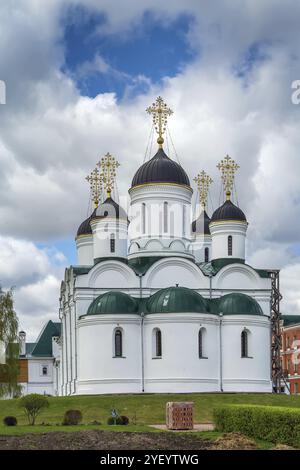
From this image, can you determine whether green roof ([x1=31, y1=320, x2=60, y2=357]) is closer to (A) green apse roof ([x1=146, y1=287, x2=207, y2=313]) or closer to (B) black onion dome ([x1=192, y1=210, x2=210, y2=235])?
(B) black onion dome ([x1=192, y1=210, x2=210, y2=235])

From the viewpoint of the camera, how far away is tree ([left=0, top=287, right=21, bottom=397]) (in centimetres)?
4656

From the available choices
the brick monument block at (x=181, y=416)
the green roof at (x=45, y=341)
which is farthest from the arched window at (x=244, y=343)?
the green roof at (x=45, y=341)

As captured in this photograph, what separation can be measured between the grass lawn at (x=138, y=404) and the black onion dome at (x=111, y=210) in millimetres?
12873

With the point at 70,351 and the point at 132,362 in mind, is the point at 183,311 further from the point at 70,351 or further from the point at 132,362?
the point at 70,351

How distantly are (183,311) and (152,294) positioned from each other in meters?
4.12

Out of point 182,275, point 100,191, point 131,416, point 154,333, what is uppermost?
point 100,191

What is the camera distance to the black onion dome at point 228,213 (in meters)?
54.7

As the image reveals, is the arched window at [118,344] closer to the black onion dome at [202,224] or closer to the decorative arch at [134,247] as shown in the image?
the decorative arch at [134,247]

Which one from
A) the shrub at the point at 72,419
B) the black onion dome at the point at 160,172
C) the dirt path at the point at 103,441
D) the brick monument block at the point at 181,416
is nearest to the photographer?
the dirt path at the point at 103,441

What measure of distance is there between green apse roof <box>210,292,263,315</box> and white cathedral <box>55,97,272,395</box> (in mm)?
63

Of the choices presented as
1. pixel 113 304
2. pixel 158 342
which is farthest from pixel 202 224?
pixel 158 342

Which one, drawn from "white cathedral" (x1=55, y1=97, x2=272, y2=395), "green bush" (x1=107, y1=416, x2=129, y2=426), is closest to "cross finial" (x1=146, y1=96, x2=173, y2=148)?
"white cathedral" (x1=55, y1=97, x2=272, y2=395)

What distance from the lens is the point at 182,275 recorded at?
52875mm
